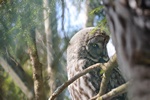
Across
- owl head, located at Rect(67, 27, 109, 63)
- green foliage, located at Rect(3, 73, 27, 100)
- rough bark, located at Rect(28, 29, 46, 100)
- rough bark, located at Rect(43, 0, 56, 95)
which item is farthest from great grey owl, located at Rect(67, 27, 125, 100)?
green foliage, located at Rect(3, 73, 27, 100)

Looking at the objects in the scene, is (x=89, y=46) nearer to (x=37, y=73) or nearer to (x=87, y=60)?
(x=87, y=60)

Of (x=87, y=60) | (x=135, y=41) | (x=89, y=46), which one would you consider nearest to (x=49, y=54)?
(x=89, y=46)

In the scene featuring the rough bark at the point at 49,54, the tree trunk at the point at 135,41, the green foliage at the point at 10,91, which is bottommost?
the green foliage at the point at 10,91

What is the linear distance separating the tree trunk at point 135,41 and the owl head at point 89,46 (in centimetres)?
260

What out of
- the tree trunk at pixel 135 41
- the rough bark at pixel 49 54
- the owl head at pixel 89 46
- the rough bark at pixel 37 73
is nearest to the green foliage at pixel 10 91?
the rough bark at pixel 49 54

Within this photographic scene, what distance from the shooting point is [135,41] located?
0.72m

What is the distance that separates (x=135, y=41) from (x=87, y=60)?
2.59 meters

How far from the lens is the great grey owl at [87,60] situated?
3.12 m

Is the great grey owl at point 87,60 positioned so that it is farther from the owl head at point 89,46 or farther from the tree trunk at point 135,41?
the tree trunk at point 135,41

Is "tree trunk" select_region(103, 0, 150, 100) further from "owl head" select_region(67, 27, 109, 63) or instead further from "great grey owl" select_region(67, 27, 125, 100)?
"owl head" select_region(67, 27, 109, 63)

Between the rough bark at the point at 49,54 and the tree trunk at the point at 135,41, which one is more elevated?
the tree trunk at the point at 135,41

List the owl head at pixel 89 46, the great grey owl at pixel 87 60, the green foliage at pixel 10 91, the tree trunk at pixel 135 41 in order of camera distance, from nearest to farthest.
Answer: the tree trunk at pixel 135 41 → the great grey owl at pixel 87 60 → the owl head at pixel 89 46 → the green foliage at pixel 10 91

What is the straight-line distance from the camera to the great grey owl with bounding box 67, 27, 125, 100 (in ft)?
10.2

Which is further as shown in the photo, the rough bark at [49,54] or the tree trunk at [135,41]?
the rough bark at [49,54]
